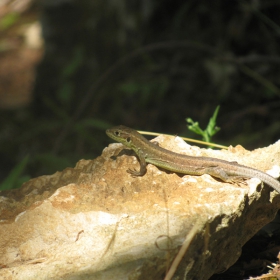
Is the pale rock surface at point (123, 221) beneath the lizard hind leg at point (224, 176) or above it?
above

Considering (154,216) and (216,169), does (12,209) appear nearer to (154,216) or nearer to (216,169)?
(154,216)

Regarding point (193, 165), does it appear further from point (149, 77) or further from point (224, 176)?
point (149, 77)

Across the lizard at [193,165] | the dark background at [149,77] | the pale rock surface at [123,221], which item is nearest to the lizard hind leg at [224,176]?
the lizard at [193,165]

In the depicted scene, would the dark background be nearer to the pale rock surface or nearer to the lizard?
the lizard

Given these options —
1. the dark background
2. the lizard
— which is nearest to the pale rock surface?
the lizard

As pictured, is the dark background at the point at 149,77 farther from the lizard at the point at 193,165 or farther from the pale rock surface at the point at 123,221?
the pale rock surface at the point at 123,221
